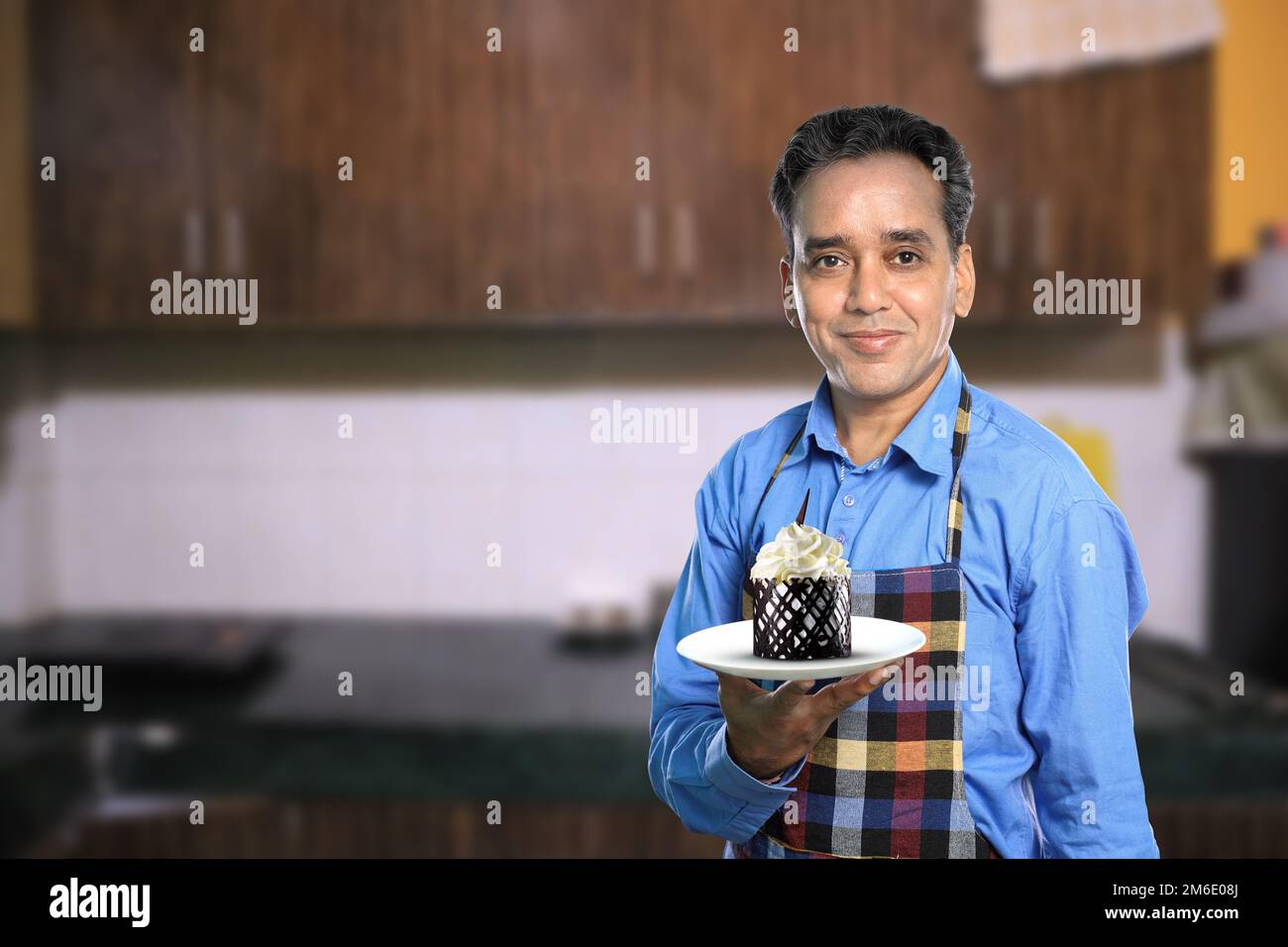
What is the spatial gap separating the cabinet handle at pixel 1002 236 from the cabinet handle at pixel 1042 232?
0.05 m

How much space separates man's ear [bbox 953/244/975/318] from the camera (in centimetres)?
81

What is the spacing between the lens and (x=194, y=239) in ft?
6.79

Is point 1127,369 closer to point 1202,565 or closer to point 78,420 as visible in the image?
point 1202,565

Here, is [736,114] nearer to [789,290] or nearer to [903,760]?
[789,290]

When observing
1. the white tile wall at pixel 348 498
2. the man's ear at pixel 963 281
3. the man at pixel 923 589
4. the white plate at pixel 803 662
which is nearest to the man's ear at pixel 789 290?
the man at pixel 923 589

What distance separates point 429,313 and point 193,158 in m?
0.56

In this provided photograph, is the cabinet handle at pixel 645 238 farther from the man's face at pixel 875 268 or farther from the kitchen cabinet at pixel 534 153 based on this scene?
the man's face at pixel 875 268

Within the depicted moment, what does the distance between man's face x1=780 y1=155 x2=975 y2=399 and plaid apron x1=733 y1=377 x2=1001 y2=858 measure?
0.08m

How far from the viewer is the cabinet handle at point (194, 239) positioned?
2.07 m

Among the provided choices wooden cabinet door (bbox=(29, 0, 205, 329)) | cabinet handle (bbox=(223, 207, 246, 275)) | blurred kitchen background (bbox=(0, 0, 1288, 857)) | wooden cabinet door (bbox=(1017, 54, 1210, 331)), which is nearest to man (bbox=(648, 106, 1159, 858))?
blurred kitchen background (bbox=(0, 0, 1288, 857))

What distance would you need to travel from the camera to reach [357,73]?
80.4 inches

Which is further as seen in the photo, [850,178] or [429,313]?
[429,313]
